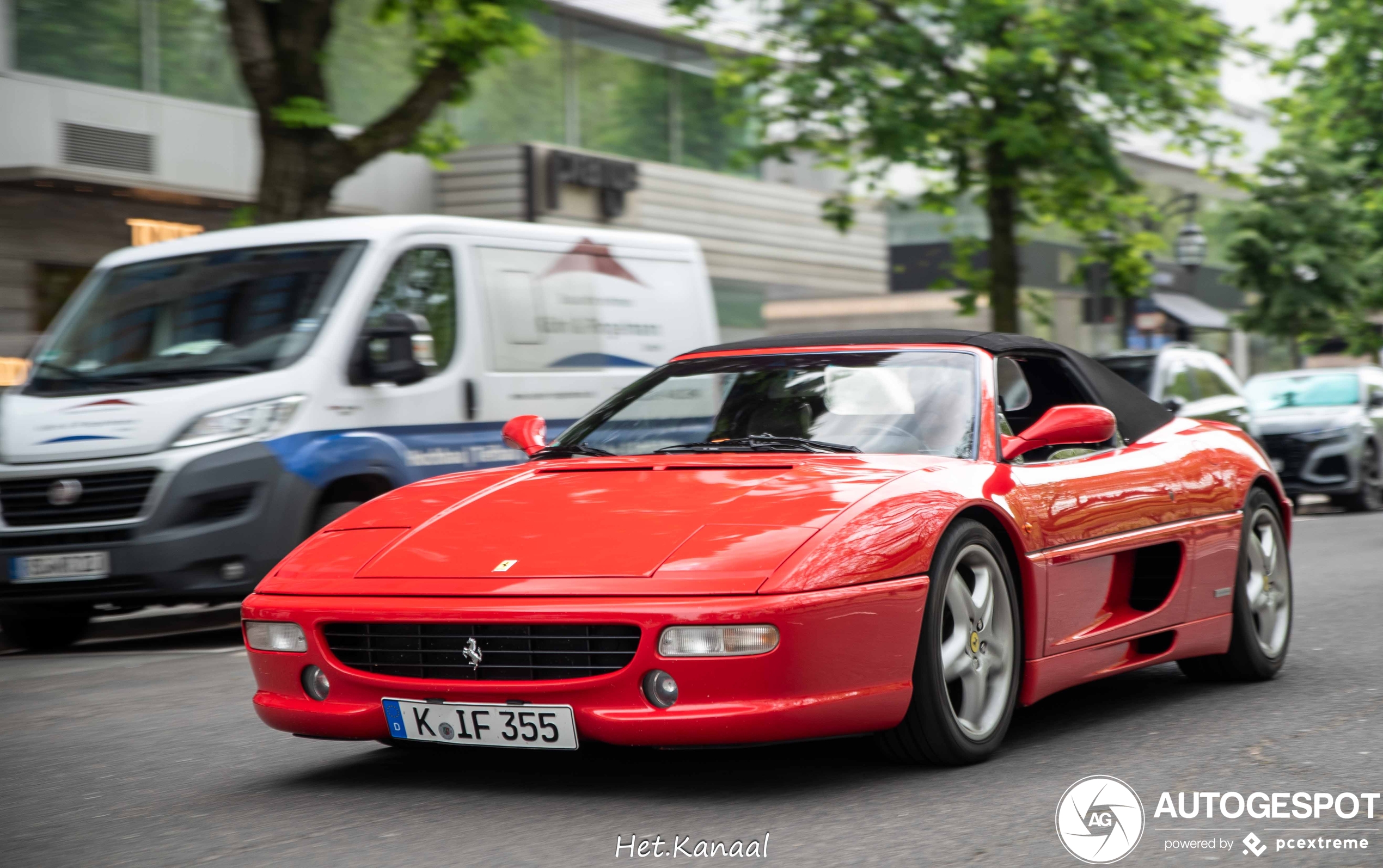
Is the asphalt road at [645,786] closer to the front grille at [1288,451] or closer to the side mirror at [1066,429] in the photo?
the side mirror at [1066,429]

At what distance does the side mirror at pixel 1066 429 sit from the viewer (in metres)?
5.27

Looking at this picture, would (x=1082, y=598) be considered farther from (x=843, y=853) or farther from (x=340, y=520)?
(x=340, y=520)

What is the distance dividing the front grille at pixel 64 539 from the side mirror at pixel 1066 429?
190 inches

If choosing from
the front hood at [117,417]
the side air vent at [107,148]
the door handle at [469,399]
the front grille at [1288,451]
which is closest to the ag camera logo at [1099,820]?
the front hood at [117,417]

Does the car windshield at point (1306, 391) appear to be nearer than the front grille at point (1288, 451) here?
No

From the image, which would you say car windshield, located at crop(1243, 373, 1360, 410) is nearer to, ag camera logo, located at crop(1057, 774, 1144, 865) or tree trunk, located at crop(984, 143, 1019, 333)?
tree trunk, located at crop(984, 143, 1019, 333)

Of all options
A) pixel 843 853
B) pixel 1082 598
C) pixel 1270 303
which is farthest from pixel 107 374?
pixel 1270 303

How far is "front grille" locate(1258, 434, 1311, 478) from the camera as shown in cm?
1947

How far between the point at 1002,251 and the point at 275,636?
17.0 meters

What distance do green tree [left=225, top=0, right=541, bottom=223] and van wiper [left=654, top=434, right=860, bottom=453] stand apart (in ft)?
25.3

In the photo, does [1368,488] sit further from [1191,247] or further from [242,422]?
[242,422]

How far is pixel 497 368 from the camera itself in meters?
10.0
